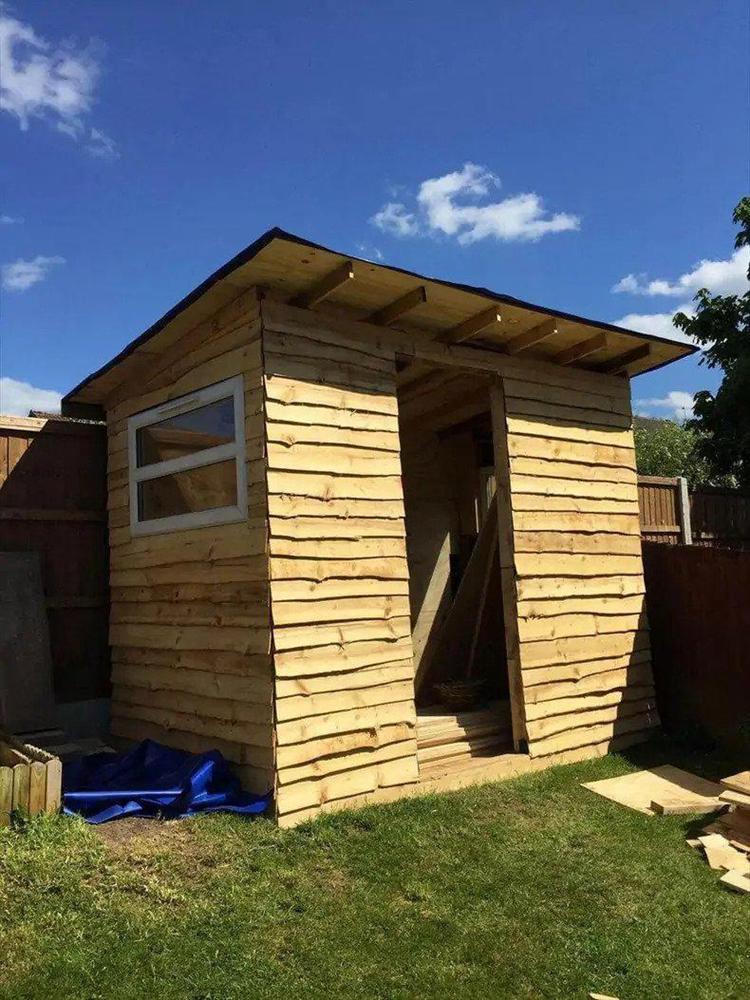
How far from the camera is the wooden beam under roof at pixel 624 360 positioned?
7.64m

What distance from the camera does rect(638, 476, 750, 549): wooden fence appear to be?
10.6m

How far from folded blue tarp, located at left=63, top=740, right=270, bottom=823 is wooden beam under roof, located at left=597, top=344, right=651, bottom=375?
5135mm

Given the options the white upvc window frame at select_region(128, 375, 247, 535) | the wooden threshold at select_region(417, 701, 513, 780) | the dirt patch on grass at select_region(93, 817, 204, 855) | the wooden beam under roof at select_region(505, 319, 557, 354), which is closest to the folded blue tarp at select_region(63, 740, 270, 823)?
the dirt patch on grass at select_region(93, 817, 204, 855)

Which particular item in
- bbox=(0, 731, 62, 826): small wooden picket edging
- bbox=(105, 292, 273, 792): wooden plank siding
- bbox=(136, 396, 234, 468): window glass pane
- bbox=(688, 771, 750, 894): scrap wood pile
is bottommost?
bbox=(688, 771, 750, 894): scrap wood pile

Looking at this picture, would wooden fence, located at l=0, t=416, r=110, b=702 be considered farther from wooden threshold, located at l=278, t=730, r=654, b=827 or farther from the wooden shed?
wooden threshold, located at l=278, t=730, r=654, b=827

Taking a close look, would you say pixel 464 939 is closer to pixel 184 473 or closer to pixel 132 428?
pixel 184 473

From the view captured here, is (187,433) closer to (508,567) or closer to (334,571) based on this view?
(334,571)

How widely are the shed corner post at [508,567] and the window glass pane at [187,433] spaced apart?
238 cm

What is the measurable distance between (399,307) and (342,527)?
5.57 feet

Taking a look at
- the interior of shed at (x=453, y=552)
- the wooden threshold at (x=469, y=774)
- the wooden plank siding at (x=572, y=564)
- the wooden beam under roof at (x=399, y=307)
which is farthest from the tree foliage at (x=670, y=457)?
the wooden beam under roof at (x=399, y=307)

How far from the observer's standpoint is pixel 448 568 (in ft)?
30.6

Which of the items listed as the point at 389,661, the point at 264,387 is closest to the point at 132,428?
the point at 264,387

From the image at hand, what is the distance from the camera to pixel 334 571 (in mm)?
5660

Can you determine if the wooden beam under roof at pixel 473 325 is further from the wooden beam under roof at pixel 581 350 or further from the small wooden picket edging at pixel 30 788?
the small wooden picket edging at pixel 30 788
